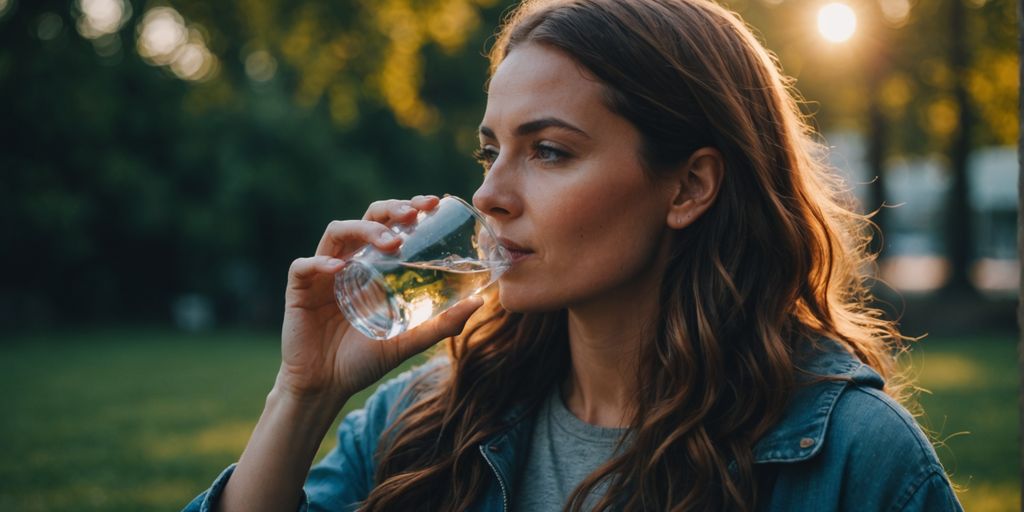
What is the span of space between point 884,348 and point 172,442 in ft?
28.4

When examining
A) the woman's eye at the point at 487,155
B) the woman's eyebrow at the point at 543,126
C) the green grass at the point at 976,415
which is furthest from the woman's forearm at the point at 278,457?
the green grass at the point at 976,415

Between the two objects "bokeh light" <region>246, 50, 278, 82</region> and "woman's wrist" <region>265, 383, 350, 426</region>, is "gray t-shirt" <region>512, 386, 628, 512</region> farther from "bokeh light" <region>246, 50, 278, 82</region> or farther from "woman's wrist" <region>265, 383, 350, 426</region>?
"bokeh light" <region>246, 50, 278, 82</region>

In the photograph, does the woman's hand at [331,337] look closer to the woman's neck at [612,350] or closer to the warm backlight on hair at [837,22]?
the woman's neck at [612,350]

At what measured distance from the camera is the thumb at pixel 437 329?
2.53m

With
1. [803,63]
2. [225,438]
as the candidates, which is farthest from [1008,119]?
[225,438]

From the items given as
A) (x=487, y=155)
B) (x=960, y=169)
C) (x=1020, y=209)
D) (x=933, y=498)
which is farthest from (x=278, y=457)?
(x=960, y=169)

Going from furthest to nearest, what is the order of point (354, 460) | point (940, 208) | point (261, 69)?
point (940, 208) < point (261, 69) < point (354, 460)

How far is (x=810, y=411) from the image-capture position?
7.61 feet

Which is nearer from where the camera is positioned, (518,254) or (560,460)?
(518,254)

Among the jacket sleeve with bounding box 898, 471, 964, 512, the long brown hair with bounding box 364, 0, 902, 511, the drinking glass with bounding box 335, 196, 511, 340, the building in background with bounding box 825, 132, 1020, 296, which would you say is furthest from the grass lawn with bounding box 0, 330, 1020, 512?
the building in background with bounding box 825, 132, 1020, 296

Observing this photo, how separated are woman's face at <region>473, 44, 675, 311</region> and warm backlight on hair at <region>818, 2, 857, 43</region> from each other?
61.5 ft

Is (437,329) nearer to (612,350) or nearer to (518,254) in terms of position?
(518,254)

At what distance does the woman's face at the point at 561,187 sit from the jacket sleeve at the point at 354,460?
73 centimetres

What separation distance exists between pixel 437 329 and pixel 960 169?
74.2 feet
